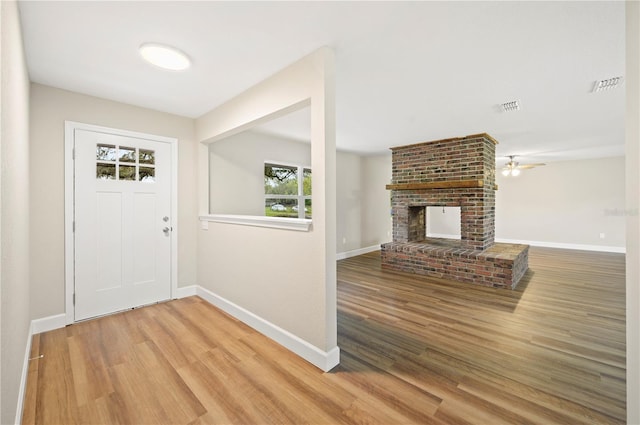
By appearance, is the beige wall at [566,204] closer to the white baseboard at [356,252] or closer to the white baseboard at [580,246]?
the white baseboard at [580,246]

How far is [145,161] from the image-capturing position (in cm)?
321

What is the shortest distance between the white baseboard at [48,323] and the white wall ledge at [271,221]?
5.53ft

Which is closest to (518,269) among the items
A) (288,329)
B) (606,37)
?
(606,37)

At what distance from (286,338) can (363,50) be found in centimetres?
240

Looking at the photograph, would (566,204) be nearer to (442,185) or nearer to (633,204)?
(442,185)

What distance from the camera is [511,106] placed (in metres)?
3.14

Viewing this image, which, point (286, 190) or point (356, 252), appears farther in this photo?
point (356, 252)

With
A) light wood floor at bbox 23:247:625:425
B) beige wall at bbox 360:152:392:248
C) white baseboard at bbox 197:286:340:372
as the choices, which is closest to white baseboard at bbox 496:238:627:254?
beige wall at bbox 360:152:392:248

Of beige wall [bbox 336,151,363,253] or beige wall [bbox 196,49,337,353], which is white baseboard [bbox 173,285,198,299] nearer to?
beige wall [bbox 196,49,337,353]

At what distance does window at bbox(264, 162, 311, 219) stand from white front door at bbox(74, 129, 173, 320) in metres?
1.75

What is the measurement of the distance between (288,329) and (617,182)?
871cm

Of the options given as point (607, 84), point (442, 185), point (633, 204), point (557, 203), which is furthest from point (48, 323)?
point (557, 203)

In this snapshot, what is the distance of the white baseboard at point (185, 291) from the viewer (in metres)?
3.44

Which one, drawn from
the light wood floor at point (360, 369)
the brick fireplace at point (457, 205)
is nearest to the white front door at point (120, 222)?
the light wood floor at point (360, 369)
